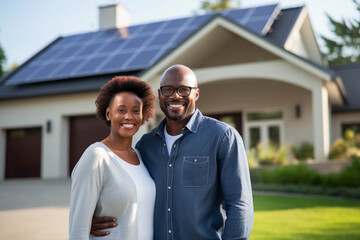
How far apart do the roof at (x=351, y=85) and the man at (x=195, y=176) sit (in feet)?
44.7

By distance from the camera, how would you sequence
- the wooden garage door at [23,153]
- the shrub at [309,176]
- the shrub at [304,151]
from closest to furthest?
the shrub at [309,176] < the shrub at [304,151] < the wooden garage door at [23,153]

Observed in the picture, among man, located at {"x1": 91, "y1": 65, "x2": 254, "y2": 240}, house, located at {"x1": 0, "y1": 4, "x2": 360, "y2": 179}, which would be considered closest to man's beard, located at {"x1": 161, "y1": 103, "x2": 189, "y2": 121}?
man, located at {"x1": 91, "y1": 65, "x2": 254, "y2": 240}

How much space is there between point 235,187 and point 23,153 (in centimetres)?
1466

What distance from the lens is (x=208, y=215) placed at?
2623 millimetres

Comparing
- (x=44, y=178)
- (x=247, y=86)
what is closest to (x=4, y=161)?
(x=44, y=178)

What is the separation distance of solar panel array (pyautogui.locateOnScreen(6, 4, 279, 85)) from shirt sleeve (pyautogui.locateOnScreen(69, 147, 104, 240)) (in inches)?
430

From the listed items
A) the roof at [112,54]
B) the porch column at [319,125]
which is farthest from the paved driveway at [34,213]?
the porch column at [319,125]

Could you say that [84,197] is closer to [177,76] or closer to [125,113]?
[125,113]

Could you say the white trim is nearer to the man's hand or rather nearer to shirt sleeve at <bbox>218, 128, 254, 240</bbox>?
shirt sleeve at <bbox>218, 128, 254, 240</bbox>

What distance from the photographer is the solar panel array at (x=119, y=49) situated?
14336mm

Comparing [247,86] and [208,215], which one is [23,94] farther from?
[208,215]

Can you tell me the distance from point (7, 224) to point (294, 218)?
184 inches

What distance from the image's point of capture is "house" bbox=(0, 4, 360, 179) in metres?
14.2

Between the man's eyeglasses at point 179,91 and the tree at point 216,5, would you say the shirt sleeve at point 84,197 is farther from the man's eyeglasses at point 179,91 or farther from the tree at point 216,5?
the tree at point 216,5
